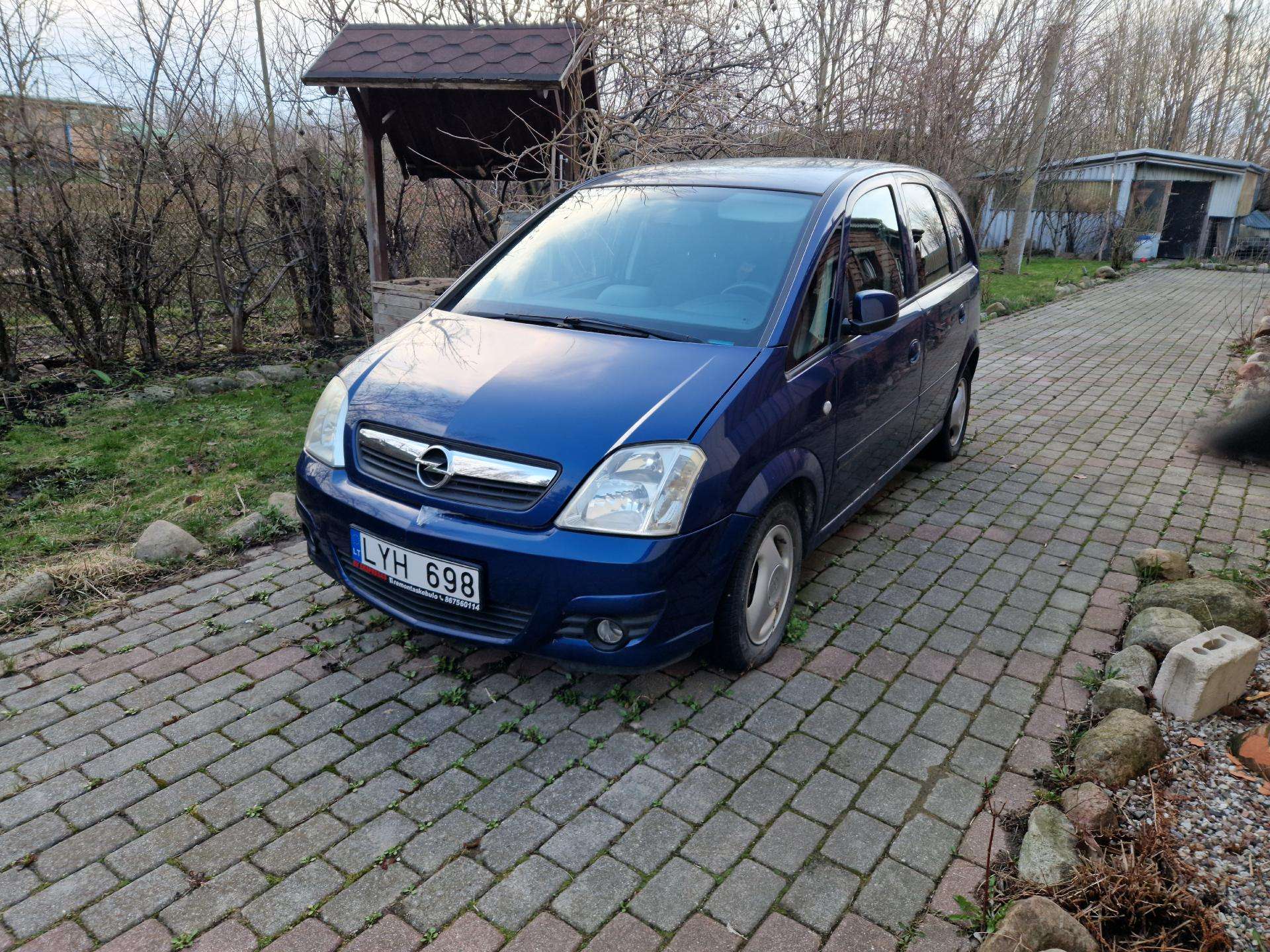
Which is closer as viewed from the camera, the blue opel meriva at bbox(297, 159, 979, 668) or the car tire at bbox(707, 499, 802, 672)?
the blue opel meriva at bbox(297, 159, 979, 668)

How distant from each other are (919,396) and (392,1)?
8.52 metres

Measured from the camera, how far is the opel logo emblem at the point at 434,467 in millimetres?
2947

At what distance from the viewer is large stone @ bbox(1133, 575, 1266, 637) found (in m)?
3.65

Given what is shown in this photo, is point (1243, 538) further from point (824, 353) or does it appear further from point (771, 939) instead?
point (771, 939)

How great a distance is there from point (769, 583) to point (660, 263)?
1541mm

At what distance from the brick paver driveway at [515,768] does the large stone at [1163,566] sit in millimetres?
92

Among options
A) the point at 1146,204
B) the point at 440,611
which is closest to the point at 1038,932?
the point at 440,611

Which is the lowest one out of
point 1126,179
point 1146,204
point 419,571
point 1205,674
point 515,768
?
point 515,768

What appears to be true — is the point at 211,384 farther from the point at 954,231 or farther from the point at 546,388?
the point at 954,231

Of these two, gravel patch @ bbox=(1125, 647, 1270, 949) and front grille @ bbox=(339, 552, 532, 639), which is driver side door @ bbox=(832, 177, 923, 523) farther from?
front grille @ bbox=(339, 552, 532, 639)

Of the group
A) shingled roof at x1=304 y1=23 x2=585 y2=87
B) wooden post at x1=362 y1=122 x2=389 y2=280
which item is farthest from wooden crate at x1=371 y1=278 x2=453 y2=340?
shingled roof at x1=304 y1=23 x2=585 y2=87

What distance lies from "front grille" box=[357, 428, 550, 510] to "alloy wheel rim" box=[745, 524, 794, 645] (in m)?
0.92

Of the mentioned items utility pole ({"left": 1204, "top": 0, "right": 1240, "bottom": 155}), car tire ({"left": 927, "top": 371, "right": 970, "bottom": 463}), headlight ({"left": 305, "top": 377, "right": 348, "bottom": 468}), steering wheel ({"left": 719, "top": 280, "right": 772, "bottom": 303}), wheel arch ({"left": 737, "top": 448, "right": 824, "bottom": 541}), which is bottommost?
car tire ({"left": 927, "top": 371, "right": 970, "bottom": 463})

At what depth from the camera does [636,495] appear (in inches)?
111
